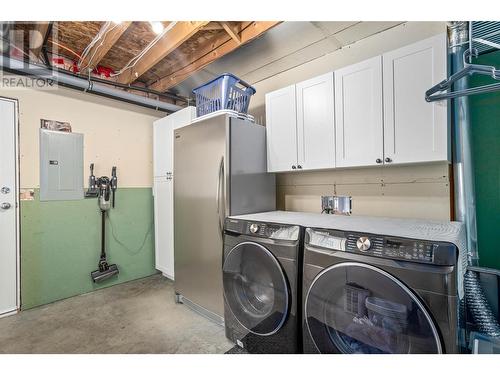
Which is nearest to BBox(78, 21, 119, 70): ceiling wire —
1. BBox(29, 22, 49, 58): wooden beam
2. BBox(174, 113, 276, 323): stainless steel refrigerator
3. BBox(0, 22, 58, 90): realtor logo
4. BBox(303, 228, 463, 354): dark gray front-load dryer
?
BBox(0, 22, 58, 90): realtor logo

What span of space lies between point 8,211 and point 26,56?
1529 millimetres

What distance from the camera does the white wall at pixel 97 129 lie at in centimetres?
240

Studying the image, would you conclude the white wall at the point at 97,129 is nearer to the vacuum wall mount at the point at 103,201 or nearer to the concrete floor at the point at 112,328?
the vacuum wall mount at the point at 103,201

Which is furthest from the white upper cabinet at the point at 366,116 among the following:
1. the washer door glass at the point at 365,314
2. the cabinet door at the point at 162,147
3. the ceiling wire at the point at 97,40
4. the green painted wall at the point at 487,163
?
the ceiling wire at the point at 97,40

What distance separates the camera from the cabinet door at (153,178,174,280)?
2910mm

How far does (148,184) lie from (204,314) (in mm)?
1951

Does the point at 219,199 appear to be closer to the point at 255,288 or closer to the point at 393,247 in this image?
the point at 255,288

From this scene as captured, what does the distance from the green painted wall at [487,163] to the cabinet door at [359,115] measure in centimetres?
67

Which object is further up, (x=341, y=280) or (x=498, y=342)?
(x=341, y=280)
